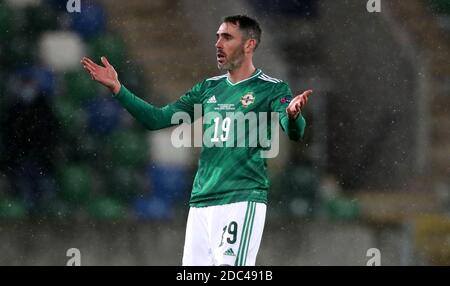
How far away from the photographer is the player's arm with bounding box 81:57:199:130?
7.06m

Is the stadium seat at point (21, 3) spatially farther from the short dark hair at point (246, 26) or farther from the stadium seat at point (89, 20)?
the short dark hair at point (246, 26)

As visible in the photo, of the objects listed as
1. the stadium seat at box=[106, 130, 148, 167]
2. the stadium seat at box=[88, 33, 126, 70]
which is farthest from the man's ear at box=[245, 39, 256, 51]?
the stadium seat at box=[88, 33, 126, 70]

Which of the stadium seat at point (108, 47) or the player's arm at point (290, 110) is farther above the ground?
the stadium seat at point (108, 47)

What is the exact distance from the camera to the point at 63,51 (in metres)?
9.65

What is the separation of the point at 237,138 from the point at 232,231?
588mm

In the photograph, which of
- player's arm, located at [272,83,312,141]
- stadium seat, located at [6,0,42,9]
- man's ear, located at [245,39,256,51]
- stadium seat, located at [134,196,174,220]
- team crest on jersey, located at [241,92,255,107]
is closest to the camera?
player's arm, located at [272,83,312,141]

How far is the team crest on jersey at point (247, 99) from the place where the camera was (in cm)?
691

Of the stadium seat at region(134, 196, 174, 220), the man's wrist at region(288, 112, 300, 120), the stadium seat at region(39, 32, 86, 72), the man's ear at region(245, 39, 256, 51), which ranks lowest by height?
the stadium seat at region(134, 196, 174, 220)

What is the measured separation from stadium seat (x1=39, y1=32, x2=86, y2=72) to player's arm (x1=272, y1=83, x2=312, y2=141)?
320 centimetres

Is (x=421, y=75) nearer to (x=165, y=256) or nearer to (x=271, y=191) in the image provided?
(x=271, y=191)

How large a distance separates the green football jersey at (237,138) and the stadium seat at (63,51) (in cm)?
269

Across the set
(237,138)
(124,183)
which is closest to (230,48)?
(237,138)

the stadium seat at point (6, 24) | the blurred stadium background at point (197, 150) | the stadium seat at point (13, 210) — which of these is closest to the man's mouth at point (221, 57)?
the blurred stadium background at point (197, 150)

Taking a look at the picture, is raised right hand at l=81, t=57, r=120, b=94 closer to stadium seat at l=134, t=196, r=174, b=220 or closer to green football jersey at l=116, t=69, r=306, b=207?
green football jersey at l=116, t=69, r=306, b=207
